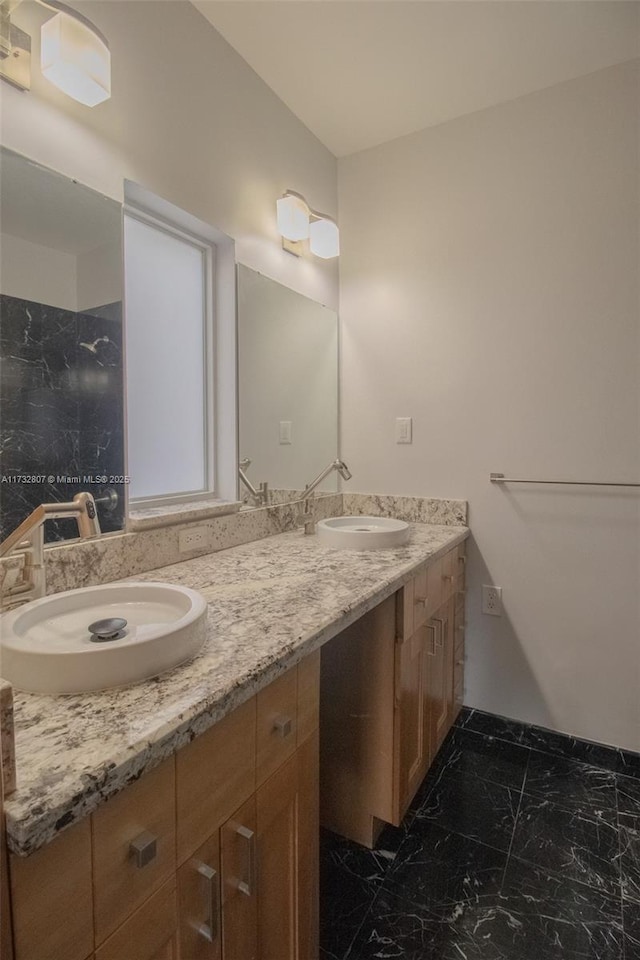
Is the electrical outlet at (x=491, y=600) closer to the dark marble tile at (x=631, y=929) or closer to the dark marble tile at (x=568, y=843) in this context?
the dark marble tile at (x=568, y=843)

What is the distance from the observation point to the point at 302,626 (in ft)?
2.96

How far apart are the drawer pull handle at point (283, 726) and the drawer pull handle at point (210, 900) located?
203 millimetres

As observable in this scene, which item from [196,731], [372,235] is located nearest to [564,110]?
[372,235]

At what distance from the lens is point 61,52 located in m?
0.99

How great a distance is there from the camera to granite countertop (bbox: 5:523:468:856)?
1.59ft

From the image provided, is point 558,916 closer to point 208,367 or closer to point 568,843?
point 568,843

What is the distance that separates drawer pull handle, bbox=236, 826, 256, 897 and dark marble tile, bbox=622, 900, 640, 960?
0.93 m

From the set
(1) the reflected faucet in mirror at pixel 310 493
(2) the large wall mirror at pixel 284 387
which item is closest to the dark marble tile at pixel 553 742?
(1) the reflected faucet in mirror at pixel 310 493

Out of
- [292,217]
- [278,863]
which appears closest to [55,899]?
[278,863]

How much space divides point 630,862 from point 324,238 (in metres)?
2.31

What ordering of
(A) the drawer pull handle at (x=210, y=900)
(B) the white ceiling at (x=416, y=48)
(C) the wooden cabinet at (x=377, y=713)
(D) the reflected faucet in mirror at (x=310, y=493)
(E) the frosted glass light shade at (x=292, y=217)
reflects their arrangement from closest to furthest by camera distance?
(A) the drawer pull handle at (x=210, y=900)
(C) the wooden cabinet at (x=377, y=713)
(B) the white ceiling at (x=416, y=48)
(E) the frosted glass light shade at (x=292, y=217)
(D) the reflected faucet in mirror at (x=310, y=493)

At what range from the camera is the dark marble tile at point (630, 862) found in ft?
3.97

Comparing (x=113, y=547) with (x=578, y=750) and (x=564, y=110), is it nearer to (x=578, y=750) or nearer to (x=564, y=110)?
(x=578, y=750)

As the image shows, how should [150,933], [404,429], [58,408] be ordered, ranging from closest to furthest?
[150,933] → [58,408] → [404,429]
